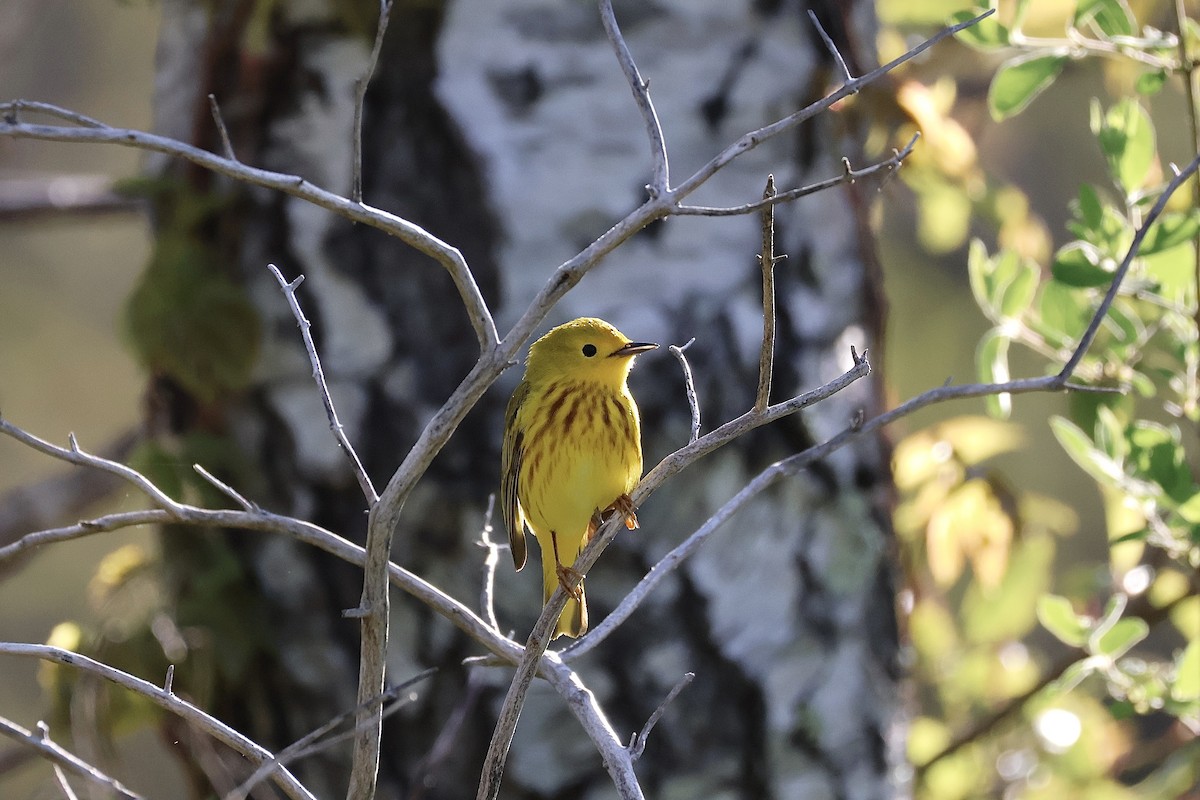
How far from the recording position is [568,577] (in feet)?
5.34

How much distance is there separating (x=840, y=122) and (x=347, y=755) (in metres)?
1.75

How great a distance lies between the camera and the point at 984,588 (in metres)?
3.27

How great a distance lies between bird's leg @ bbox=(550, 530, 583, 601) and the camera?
4.66 ft

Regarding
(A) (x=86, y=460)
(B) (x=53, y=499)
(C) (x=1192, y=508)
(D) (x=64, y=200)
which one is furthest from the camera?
(B) (x=53, y=499)

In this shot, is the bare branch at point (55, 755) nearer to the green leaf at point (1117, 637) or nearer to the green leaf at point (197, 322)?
the green leaf at point (197, 322)

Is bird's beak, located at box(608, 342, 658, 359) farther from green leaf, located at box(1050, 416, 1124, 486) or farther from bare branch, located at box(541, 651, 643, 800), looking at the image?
bare branch, located at box(541, 651, 643, 800)

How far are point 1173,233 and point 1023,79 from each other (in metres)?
0.41

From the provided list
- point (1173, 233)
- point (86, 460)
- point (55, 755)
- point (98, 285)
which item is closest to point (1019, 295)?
point (1173, 233)

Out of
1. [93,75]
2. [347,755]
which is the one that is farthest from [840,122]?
[93,75]

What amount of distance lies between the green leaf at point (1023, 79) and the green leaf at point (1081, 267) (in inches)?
11.6

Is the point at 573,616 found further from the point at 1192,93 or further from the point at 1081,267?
the point at 1192,93

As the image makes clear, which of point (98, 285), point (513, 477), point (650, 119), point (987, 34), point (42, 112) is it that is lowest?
point (98, 285)

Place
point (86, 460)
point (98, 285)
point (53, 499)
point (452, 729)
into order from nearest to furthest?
point (86, 460) → point (452, 729) → point (53, 499) → point (98, 285)

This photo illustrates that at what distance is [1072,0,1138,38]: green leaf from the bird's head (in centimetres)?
93
